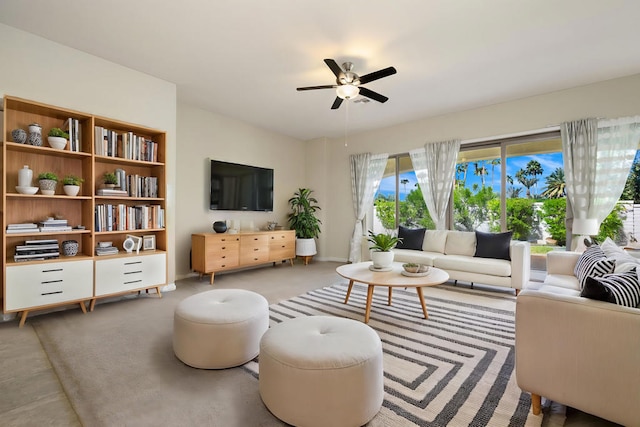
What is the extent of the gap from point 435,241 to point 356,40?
10.4 feet

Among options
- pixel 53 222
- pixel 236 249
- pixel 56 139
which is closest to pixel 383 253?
pixel 236 249

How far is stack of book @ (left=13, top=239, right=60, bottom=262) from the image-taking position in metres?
2.59

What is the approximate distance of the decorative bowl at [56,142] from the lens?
276 centimetres

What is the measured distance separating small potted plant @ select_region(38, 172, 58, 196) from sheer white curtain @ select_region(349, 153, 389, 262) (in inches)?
181

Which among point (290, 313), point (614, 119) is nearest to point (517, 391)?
point (290, 313)

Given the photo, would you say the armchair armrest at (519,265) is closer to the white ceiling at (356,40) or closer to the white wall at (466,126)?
the white wall at (466,126)

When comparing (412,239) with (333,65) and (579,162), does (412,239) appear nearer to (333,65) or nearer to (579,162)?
(579,162)

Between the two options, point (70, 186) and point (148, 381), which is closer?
point (148, 381)

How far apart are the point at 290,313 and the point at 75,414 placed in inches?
68.1

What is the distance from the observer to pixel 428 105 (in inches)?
177

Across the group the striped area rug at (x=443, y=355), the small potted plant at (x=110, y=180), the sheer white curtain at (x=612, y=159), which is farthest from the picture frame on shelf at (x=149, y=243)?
the sheer white curtain at (x=612, y=159)

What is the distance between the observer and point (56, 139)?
2.77m

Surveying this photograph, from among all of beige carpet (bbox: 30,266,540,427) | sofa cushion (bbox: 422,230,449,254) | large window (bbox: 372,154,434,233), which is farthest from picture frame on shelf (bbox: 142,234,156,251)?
large window (bbox: 372,154,434,233)

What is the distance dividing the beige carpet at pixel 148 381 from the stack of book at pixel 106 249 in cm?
67
